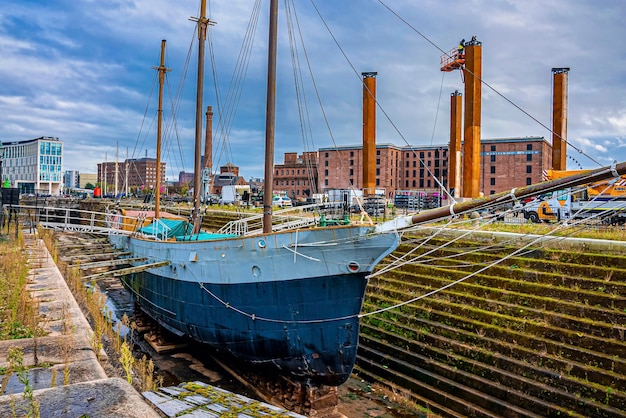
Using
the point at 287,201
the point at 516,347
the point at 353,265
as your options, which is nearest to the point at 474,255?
the point at 516,347

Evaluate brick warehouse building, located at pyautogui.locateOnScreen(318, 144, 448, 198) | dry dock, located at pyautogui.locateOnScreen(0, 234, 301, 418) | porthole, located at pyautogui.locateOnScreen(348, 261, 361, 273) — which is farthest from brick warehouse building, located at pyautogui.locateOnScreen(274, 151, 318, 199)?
dry dock, located at pyautogui.locateOnScreen(0, 234, 301, 418)

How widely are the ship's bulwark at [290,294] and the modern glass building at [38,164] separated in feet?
409

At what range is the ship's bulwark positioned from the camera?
9.42 m

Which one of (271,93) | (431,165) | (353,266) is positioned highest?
(431,165)

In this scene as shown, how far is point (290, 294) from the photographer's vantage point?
9992 mm

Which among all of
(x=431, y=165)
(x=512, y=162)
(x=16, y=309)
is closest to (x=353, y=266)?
(x=16, y=309)

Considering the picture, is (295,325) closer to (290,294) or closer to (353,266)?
(290,294)

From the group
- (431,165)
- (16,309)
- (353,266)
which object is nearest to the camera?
(16,309)

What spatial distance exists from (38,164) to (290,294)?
137 metres

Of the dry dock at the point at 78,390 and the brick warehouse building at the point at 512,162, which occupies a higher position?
the brick warehouse building at the point at 512,162

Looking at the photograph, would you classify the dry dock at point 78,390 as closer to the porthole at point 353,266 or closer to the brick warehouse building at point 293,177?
the porthole at point 353,266

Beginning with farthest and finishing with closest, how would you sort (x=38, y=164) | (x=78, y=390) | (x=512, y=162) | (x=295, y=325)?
(x=38, y=164), (x=512, y=162), (x=295, y=325), (x=78, y=390)

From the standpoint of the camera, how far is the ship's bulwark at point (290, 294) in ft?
30.9

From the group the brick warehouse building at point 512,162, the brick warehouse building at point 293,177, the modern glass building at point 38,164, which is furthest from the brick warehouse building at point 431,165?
the modern glass building at point 38,164
